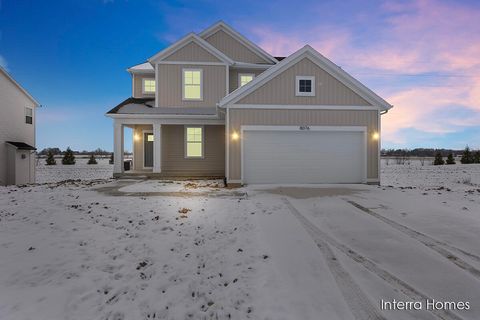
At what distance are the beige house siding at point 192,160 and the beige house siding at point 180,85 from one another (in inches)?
58.2

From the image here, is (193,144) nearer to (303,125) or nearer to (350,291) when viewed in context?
(303,125)

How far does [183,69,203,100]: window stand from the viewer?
48.2ft

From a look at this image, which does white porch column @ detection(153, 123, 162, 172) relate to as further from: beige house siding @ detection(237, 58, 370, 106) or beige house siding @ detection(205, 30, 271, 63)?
beige house siding @ detection(205, 30, 271, 63)

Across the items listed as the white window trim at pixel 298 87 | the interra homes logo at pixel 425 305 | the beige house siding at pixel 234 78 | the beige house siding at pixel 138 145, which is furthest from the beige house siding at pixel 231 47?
the interra homes logo at pixel 425 305

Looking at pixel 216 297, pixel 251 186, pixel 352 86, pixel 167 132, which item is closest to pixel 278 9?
pixel 352 86

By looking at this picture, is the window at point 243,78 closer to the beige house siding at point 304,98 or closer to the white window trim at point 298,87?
the beige house siding at point 304,98

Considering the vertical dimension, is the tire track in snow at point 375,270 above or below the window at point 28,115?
below

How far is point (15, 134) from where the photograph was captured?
50.1ft

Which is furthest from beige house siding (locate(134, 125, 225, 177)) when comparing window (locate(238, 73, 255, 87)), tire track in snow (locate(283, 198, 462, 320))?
tire track in snow (locate(283, 198, 462, 320))

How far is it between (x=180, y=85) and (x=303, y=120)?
7757 millimetres

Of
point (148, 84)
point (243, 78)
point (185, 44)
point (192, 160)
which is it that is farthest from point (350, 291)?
point (148, 84)

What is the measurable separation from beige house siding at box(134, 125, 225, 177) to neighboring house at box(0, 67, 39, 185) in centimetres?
887

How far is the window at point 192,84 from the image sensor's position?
14703mm

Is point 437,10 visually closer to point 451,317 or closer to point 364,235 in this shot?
point 364,235
